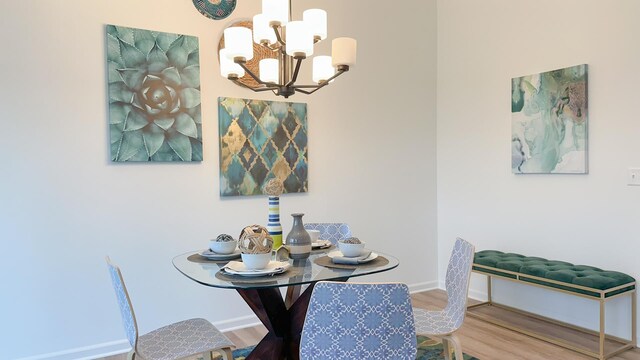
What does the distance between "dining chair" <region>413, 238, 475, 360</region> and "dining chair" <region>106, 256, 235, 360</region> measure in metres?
0.97

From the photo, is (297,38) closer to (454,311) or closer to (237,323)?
(454,311)

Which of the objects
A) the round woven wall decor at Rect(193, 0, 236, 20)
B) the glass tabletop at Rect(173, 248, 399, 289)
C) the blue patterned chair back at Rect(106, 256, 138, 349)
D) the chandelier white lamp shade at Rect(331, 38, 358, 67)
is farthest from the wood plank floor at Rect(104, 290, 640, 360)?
the round woven wall decor at Rect(193, 0, 236, 20)

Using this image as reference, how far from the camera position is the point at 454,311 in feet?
7.93

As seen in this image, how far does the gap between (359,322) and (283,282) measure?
382mm

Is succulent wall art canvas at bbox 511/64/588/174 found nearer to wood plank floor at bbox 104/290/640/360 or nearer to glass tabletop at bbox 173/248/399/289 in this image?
wood plank floor at bbox 104/290/640/360

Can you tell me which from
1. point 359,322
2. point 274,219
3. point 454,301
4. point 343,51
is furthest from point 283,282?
point 343,51

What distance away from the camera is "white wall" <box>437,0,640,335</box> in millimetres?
3201

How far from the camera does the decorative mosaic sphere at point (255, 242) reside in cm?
208

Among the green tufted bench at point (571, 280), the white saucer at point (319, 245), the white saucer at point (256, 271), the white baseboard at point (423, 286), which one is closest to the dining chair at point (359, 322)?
the white saucer at point (256, 271)

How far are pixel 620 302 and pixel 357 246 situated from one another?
2.14 metres

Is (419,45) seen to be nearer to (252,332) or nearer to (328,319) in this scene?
(252,332)

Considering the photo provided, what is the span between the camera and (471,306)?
4.04 metres

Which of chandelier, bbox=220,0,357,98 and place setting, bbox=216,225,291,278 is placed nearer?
place setting, bbox=216,225,291,278

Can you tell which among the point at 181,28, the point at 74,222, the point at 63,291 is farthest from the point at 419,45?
the point at 63,291
